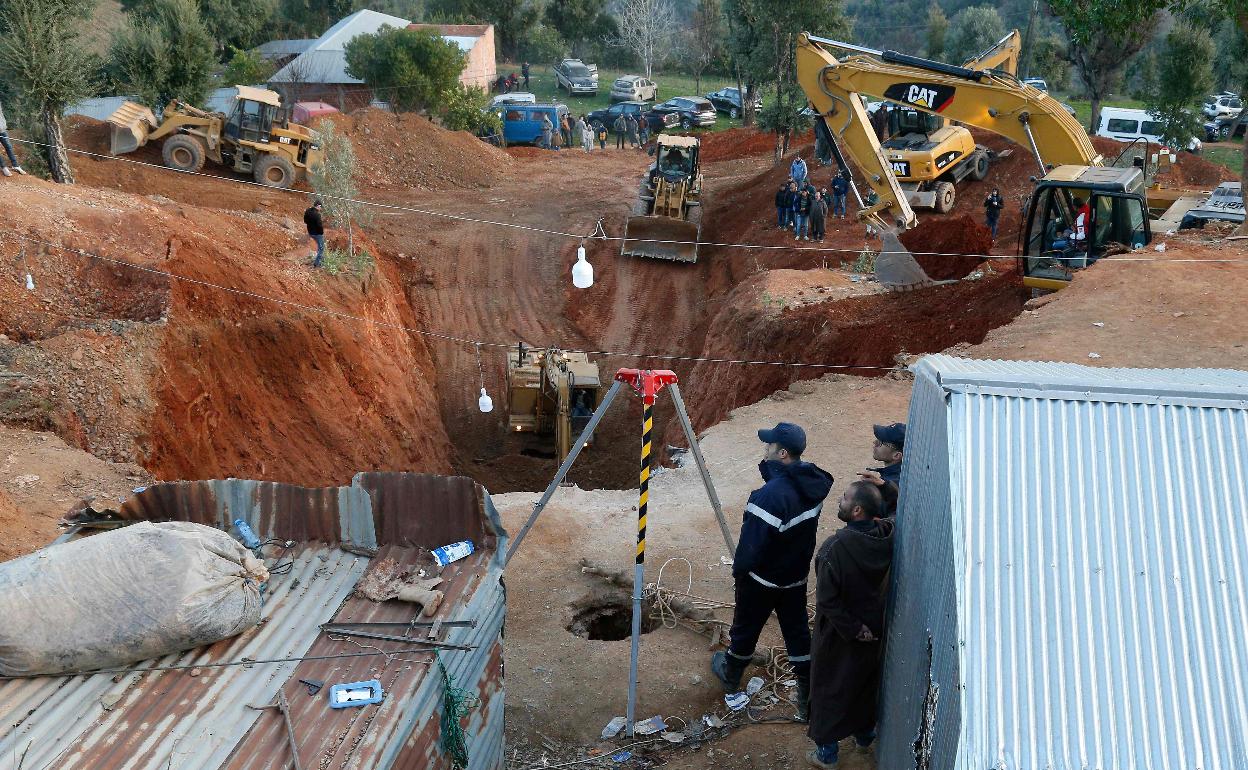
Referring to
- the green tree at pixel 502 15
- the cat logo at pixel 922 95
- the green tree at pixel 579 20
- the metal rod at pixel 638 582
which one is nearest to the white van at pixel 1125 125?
the cat logo at pixel 922 95

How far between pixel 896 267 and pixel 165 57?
877 inches

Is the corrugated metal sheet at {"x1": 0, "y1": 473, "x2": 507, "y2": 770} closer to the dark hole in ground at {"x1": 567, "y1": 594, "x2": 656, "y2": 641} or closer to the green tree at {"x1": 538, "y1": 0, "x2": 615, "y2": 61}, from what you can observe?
the dark hole in ground at {"x1": 567, "y1": 594, "x2": 656, "y2": 641}

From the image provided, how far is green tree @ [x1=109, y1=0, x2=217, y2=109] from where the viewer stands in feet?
96.6

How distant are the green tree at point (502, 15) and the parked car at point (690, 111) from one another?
15482mm

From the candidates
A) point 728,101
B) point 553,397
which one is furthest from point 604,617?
point 728,101

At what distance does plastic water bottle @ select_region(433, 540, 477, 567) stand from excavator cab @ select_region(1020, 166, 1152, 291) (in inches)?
504

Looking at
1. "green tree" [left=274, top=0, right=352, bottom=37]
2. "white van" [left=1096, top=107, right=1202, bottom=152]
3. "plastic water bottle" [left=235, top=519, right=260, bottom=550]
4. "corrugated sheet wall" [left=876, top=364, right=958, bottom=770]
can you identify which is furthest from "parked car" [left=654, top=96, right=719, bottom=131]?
"corrugated sheet wall" [left=876, top=364, right=958, bottom=770]

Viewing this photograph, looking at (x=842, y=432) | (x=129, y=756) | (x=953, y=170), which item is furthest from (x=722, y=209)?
(x=129, y=756)

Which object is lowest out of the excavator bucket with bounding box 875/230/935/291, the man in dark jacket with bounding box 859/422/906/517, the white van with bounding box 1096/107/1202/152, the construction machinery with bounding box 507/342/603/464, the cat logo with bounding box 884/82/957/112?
the construction machinery with bounding box 507/342/603/464

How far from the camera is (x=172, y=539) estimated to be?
18.9 ft

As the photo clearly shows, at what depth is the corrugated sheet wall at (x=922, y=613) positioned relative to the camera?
4652 mm

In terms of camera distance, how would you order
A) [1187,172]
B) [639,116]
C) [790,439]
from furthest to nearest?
[639,116]
[1187,172]
[790,439]

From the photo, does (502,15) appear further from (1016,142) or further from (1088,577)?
(1088,577)

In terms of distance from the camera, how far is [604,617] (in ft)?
30.9
